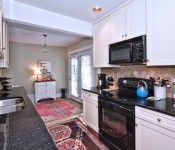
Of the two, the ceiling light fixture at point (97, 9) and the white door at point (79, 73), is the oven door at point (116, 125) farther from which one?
the white door at point (79, 73)

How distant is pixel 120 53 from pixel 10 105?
1.97 meters

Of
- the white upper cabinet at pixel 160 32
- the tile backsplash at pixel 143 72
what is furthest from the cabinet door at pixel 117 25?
the tile backsplash at pixel 143 72

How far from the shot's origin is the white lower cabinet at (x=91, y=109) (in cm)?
232

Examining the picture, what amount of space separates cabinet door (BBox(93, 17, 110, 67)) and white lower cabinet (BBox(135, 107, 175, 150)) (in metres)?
1.27

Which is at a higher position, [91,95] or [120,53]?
[120,53]

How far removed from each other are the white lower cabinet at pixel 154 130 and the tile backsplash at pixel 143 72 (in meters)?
0.68

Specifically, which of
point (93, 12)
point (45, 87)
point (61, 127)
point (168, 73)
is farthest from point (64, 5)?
point (45, 87)

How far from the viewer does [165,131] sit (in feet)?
3.98

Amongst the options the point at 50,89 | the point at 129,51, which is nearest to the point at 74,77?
the point at 50,89

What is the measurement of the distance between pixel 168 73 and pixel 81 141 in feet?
6.08

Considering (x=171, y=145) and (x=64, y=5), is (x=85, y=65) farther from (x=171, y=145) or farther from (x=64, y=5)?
(x=171, y=145)

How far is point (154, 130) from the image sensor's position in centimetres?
131

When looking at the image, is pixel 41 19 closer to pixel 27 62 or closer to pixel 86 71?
pixel 86 71

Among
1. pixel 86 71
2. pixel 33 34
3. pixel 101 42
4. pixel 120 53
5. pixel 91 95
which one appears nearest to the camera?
pixel 120 53
